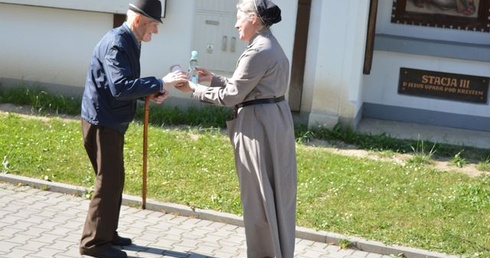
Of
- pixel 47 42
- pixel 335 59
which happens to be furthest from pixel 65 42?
pixel 335 59

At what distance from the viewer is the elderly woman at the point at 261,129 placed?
7.02 m

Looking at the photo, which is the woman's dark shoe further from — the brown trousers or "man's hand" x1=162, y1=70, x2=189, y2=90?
"man's hand" x1=162, y1=70, x2=189, y2=90

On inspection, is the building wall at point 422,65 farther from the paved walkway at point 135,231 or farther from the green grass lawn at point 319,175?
the paved walkway at point 135,231

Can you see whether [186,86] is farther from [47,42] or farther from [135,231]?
[47,42]

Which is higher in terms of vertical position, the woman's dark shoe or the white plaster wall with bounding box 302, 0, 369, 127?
the white plaster wall with bounding box 302, 0, 369, 127

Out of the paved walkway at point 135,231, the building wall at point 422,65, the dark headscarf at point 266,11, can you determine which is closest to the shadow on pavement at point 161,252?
the paved walkway at point 135,231

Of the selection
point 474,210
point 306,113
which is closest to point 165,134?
point 306,113

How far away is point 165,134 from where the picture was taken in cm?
1142

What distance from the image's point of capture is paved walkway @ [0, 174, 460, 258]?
7.80 m

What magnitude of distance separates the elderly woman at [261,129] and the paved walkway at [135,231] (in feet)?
2.83

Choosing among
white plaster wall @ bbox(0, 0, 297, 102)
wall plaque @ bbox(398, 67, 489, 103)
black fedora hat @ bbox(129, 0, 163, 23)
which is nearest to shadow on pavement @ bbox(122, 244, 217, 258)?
black fedora hat @ bbox(129, 0, 163, 23)

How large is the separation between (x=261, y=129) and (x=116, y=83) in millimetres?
1052

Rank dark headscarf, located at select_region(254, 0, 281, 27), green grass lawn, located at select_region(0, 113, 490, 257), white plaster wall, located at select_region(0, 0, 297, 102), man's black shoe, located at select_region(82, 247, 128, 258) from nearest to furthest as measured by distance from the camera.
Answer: dark headscarf, located at select_region(254, 0, 281, 27), man's black shoe, located at select_region(82, 247, 128, 258), green grass lawn, located at select_region(0, 113, 490, 257), white plaster wall, located at select_region(0, 0, 297, 102)

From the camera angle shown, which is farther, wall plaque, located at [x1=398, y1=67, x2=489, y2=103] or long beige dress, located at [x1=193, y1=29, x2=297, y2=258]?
wall plaque, located at [x1=398, y1=67, x2=489, y2=103]
